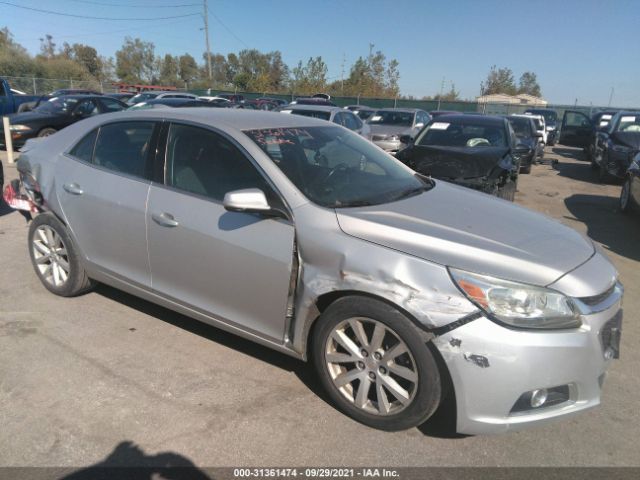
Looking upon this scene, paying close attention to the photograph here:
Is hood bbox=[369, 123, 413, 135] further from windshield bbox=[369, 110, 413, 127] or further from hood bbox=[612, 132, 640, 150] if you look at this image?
hood bbox=[612, 132, 640, 150]

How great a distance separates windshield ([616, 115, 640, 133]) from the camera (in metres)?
11.5

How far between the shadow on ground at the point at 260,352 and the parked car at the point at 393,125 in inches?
379

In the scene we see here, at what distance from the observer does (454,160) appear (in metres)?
6.53

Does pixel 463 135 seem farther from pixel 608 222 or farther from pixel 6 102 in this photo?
pixel 6 102

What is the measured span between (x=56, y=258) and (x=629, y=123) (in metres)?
13.2

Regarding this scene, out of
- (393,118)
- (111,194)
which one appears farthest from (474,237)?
(393,118)

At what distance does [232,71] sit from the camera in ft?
307

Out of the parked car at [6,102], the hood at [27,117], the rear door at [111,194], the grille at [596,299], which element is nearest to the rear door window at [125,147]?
the rear door at [111,194]

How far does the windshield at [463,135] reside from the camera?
7547 mm

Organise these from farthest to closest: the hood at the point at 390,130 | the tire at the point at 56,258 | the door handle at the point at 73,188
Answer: the hood at the point at 390,130
the tire at the point at 56,258
the door handle at the point at 73,188

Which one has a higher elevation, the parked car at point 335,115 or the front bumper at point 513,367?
the parked car at point 335,115

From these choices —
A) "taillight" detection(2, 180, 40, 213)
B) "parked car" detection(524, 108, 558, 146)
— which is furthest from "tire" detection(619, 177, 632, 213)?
"parked car" detection(524, 108, 558, 146)

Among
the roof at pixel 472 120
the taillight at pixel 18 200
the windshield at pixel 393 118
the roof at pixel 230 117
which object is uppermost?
the roof at pixel 230 117

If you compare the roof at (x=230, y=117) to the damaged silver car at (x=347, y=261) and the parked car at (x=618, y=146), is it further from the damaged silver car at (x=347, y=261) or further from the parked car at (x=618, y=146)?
the parked car at (x=618, y=146)
